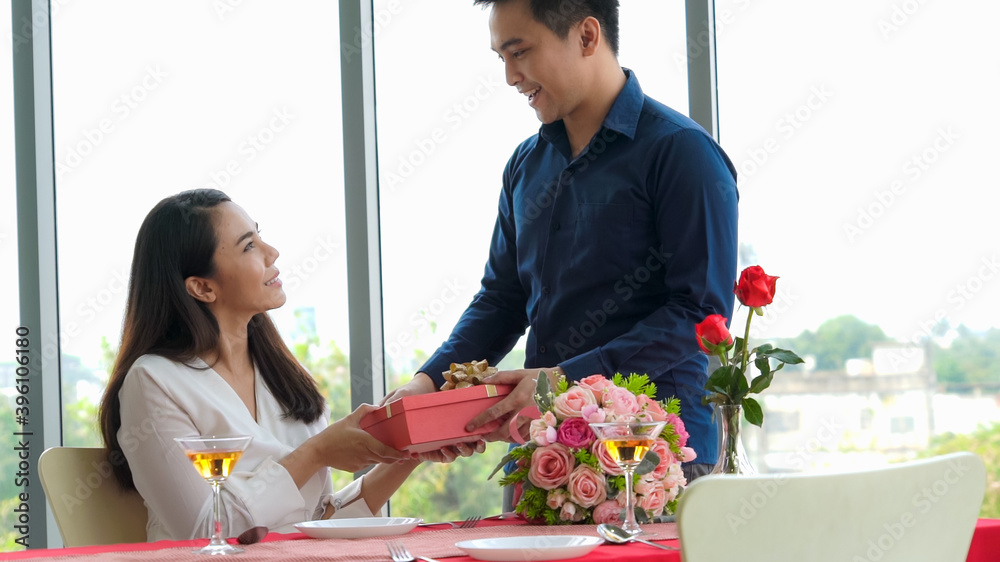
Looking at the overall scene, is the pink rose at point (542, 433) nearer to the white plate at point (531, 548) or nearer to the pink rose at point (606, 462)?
the pink rose at point (606, 462)

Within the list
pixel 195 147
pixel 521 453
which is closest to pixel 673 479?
pixel 521 453

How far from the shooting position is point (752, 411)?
62.9 inches

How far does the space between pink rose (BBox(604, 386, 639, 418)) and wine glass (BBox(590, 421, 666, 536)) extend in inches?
5.6

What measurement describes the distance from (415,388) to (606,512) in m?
0.69

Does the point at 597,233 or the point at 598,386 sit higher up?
the point at 597,233

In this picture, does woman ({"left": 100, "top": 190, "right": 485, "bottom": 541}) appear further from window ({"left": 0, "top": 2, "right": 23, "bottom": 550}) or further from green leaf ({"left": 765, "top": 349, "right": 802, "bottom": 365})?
window ({"left": 0, "top": 2, "right": 23, "bottom": 550})

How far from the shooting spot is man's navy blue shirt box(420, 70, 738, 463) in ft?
6.26

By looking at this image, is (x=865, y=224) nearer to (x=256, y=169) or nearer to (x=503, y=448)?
(x=503, y=448)

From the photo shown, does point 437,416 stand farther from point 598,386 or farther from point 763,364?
point 763,364

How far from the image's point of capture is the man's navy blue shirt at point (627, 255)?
1908 millimetres

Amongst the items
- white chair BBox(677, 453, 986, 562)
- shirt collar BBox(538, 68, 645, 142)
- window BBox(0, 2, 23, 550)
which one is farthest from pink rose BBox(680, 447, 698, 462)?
window BBox(0, 2, 23, 550)

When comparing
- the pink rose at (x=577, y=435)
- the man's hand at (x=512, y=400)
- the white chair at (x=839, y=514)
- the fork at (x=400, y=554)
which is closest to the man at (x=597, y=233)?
the man's hand at (x=512, y=400)

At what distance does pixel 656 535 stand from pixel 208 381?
1.13 metres

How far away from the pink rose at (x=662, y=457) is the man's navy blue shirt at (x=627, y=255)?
31 cm
